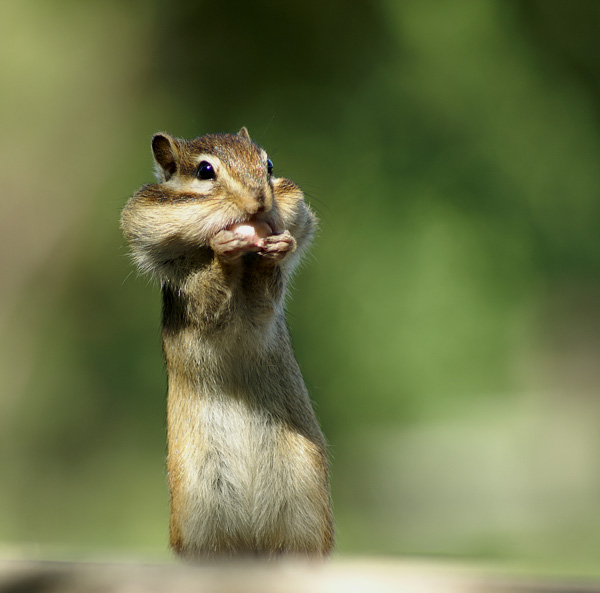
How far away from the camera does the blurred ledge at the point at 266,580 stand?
739 mm

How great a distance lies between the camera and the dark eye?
187 centimetres

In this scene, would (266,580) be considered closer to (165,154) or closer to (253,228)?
(253,228)

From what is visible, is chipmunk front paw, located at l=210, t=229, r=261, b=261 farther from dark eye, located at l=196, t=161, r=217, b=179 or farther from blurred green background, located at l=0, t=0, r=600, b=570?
blurred green background, located at l=0, t=0, r=600, b=570

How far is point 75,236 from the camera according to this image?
547 centimetres

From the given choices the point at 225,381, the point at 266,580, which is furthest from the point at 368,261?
the point at 266,580

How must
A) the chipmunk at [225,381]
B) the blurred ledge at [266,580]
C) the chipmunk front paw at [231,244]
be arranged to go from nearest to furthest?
the blurred ledge at [266,580] → the chipmunk front paw at [231,244] → the chipmunk at [225,381]

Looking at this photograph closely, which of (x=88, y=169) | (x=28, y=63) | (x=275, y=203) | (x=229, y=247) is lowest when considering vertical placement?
(x=229, y=247)

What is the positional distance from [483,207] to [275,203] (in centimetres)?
313

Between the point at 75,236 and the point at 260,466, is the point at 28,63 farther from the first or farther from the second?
the point at 260,466

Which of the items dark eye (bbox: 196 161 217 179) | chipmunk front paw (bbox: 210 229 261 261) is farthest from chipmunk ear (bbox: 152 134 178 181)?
chipmunk front paw (bbox: 210 229 261 261)

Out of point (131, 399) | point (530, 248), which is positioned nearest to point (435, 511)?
point (530, 248)

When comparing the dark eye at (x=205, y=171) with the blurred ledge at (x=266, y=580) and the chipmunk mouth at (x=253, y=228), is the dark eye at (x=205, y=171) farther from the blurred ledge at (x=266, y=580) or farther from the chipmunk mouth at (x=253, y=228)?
the blurred ledge at (x=266, y=580)

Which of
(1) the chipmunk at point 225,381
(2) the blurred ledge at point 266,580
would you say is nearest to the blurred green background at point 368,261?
(1) the chipmunk at point 225,381

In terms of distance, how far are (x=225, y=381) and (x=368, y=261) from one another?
2904 mm
